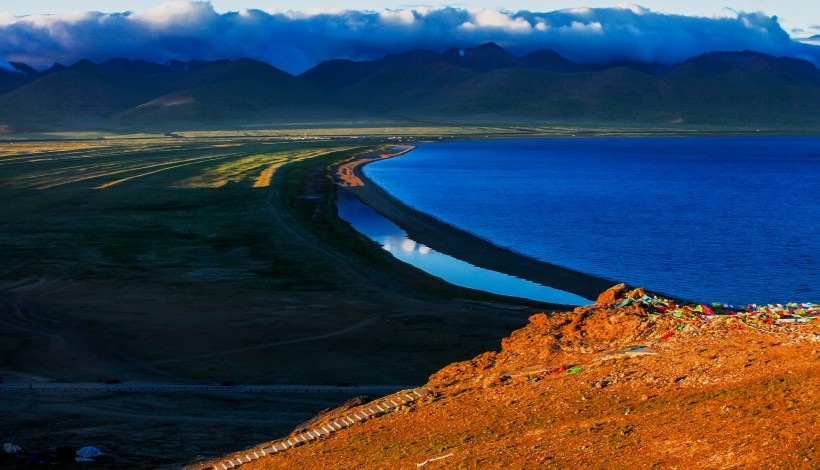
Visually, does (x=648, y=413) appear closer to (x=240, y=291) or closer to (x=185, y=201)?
(x=240, y=291)

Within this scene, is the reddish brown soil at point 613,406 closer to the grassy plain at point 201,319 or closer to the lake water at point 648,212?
the grassy plain at point 201,319

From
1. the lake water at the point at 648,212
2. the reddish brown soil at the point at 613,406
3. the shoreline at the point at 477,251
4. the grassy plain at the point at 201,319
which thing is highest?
the reddish brown soil at the point at 613,406

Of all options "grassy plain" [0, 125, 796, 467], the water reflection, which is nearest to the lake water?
the water reflection

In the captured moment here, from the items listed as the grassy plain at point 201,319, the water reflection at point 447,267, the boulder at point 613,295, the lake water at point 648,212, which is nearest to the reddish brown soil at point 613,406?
the boulder at point 613,295

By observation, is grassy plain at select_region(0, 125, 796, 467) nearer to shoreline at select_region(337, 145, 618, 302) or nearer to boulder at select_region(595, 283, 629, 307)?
shoreline at select_region(337, 145, 618, 302)

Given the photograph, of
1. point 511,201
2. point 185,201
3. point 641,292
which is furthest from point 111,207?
point 641,292

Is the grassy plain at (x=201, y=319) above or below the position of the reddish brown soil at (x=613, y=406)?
below
